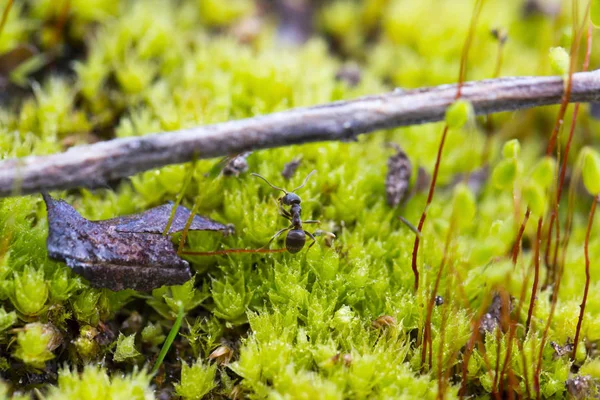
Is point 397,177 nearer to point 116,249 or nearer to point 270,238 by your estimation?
point 270,238

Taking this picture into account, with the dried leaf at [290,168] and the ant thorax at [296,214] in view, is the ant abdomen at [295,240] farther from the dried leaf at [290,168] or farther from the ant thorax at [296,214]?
the dried leaf at [290,168]

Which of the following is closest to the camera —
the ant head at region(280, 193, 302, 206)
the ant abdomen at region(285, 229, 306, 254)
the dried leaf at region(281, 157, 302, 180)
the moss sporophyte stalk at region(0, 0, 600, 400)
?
the moss sporophyte stalk at region(0, 0, 600, 400)

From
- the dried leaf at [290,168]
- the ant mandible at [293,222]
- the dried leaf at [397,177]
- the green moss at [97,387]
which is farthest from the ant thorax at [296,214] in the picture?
the green moss at [97,387]

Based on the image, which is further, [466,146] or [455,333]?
[466,146]

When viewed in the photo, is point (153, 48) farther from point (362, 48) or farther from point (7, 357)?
point (7, 357)

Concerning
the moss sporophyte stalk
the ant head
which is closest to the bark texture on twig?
the moss sporophyte stalk

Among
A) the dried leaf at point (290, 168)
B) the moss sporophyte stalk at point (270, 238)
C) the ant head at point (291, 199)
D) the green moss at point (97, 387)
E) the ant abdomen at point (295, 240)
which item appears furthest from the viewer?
the dried leaf at point (290, 168)

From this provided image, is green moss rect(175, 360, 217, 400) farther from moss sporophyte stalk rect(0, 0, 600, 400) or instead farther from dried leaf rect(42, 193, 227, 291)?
dried leaf rect(42, 193, 227, 291)

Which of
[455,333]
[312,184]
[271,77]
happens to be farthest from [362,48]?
[455,333]
